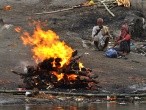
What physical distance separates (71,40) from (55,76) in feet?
32.7

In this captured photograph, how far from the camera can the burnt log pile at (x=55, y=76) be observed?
16.9 meters

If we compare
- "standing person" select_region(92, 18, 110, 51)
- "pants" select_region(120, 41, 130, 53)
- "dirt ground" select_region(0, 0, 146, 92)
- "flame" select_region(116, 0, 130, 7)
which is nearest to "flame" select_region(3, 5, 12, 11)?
"dirt ground" select_region(0, 0, 146, 92)

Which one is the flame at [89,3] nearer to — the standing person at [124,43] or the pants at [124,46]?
the standing person at [124,43]

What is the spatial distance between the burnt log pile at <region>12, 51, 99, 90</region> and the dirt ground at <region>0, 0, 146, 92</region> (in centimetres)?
68

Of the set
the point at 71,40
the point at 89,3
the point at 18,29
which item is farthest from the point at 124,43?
the point at 89,3

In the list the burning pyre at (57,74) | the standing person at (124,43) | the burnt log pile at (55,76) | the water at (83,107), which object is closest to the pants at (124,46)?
the standing person at (124,43)

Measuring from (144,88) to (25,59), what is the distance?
6.03m

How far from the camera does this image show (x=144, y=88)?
18.0 m

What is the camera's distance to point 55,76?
16922 mm

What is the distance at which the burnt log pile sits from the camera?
16875mm

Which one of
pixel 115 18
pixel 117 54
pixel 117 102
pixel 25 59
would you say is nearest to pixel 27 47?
pixel 25 59

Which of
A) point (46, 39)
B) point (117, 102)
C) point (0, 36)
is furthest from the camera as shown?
point (0, 36)

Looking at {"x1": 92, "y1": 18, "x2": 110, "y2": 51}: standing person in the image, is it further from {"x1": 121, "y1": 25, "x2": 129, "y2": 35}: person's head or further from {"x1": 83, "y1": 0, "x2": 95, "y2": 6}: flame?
{"x1": 83, "y1": 0, "x2": 95, "y2": 6}: flame

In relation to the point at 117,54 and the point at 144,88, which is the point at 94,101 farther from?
the point at 117,54
